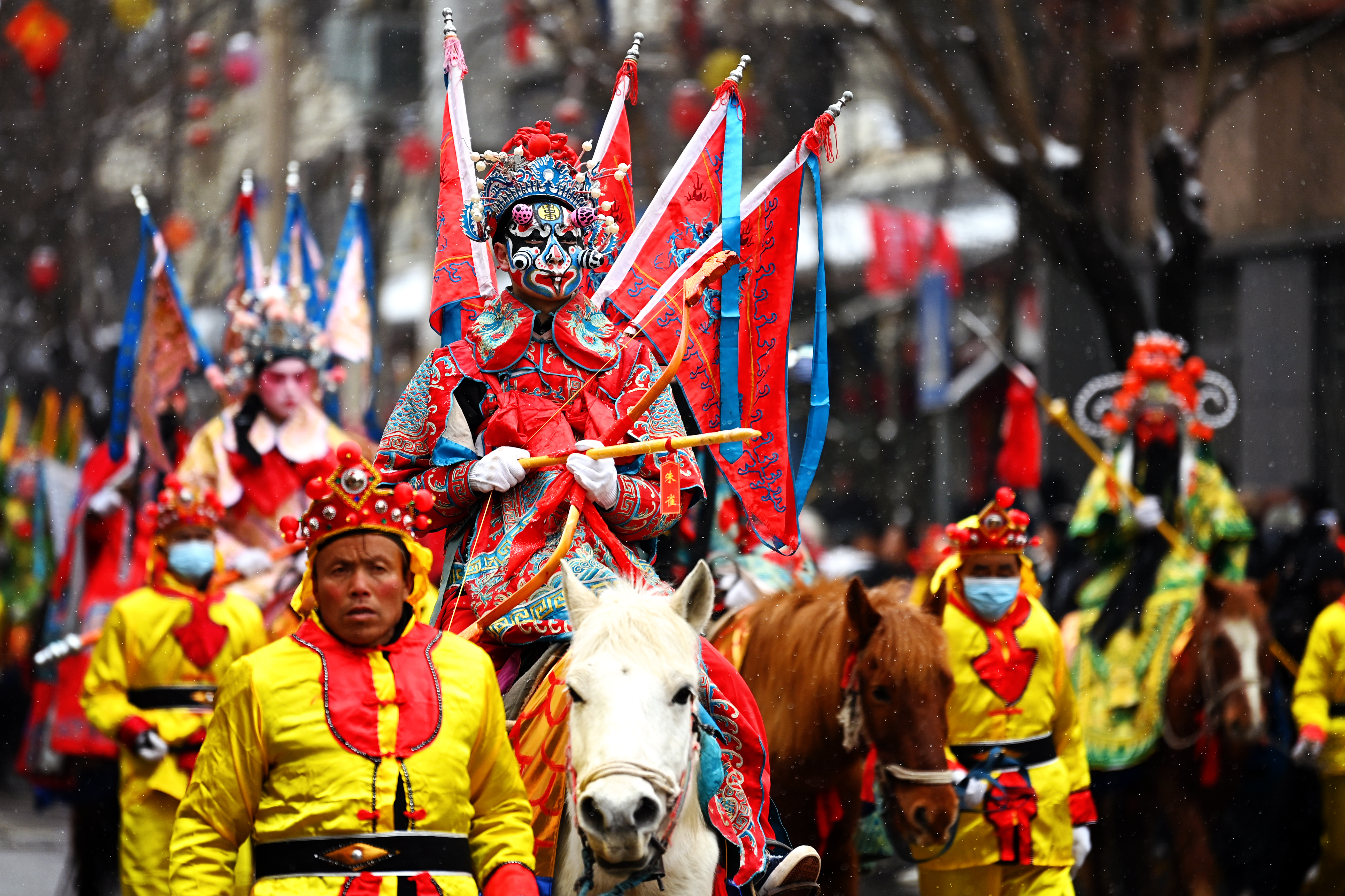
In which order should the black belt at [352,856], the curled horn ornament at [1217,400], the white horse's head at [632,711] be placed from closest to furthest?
the white horse's head at [632,711] < the black belt at [352,856] < the curled horn ornament at [1217,400]

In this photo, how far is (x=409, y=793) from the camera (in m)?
4.75

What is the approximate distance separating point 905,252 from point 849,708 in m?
17.2

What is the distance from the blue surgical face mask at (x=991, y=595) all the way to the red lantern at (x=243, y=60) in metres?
19.1

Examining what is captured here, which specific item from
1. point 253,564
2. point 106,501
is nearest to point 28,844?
point 106,501

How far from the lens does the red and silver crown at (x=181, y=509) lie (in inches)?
378

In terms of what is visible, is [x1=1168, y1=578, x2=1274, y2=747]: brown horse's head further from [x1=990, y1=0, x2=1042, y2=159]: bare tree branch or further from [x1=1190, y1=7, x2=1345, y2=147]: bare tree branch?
[x1=990, y1=0, x2=1042, y2=159]: bare tree branch

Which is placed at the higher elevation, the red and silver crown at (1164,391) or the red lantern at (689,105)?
the red lantern at (689,105)

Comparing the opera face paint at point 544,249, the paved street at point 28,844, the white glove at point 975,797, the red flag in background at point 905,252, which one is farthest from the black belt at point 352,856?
the red flag in background at point 905,252

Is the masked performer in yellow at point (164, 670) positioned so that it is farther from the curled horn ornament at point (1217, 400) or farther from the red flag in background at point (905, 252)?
the red flag in background at point (905, 252)

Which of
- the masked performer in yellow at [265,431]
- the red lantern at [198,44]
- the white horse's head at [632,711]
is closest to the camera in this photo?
the white horse's head at [632,711]

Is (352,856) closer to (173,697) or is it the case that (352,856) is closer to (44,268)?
(173,697)

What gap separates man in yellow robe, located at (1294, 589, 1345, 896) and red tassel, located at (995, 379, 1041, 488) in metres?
4.46

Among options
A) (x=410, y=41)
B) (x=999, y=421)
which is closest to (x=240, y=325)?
(x=999, y=421)

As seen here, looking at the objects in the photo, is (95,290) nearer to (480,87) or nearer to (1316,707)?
(480,87)
